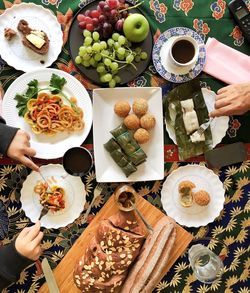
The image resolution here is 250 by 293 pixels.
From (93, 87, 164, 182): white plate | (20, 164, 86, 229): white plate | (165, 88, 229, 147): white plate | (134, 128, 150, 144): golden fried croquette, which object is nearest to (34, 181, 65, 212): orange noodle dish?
(20, 164, 86, 229): white plate

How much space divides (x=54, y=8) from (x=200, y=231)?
0.80m

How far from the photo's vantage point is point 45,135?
1.45 meters

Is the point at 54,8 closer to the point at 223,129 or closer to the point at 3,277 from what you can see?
the point at 223,129

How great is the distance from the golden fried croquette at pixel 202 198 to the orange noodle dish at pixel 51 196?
398mm

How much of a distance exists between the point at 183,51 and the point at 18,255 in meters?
0.75

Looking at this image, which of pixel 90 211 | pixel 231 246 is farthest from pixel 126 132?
pixel 231 246

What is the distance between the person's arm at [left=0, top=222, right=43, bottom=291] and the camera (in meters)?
1.38

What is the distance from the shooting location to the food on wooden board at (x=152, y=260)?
142 centimetres

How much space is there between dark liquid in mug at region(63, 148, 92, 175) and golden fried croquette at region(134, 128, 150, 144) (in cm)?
15

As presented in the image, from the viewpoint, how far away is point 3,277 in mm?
1380

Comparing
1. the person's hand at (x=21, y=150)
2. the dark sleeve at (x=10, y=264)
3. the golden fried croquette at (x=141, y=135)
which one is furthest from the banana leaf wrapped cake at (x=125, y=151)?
the dark sleeve at (x=10, y=264)

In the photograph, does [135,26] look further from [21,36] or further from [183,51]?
[21,36]

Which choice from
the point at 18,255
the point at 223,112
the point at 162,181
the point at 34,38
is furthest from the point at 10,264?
the point at 223,112

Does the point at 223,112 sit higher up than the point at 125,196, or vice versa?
the point at 223,112
